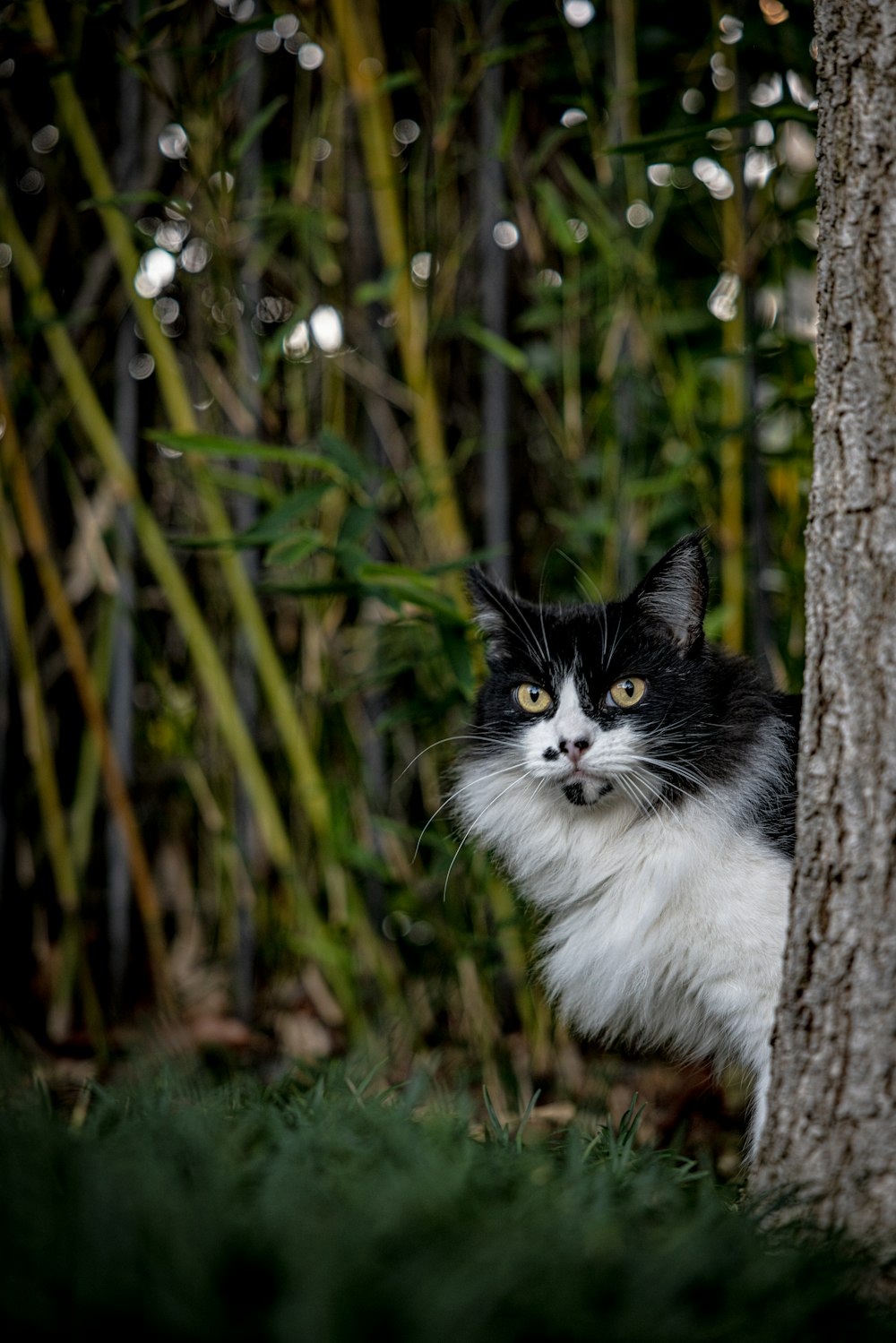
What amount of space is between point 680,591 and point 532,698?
0.91ft

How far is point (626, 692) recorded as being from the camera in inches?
63.9

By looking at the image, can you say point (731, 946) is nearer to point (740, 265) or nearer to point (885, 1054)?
point (885, 1054)

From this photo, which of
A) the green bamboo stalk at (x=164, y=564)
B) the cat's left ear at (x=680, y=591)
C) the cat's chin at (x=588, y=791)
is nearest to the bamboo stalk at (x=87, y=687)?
the green bamboo stalk at (x=164, y=564)

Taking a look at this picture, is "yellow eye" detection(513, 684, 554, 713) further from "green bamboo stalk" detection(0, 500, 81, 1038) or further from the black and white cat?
"green bamboo stalk" detection(0, 500, 81, 1038)

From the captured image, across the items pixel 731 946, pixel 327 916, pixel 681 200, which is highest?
pixel 681 200

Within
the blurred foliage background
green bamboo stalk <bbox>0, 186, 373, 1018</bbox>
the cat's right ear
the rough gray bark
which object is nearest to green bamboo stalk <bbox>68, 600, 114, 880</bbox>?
the blurred foliage background

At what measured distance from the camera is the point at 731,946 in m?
1.45

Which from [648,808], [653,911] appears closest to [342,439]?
[648,808]

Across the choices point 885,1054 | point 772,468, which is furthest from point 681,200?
point 885,1054

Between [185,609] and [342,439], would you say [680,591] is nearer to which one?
[342,439]

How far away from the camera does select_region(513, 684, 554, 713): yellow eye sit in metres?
1.67

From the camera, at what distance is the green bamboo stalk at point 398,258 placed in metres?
2.14

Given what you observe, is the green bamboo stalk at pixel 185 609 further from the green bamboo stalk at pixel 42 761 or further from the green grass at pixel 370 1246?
the green grass at pixel 370 1246

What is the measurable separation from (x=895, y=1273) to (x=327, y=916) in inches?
61.0
